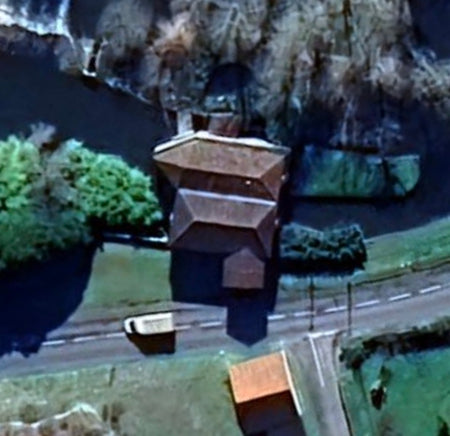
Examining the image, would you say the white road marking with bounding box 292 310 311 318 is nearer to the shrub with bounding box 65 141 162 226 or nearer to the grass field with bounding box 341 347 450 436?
the grass field with bounding box 341 347 450 436

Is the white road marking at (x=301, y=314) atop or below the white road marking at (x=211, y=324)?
atop

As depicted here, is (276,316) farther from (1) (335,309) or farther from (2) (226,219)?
(2) (226,219)

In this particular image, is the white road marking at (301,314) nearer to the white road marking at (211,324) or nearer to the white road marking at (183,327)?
the white road marking at (211,324)

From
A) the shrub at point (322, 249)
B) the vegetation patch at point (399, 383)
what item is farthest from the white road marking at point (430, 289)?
the shrub at point (322, 249)

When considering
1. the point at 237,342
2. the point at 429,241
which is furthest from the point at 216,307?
the point at 429,241

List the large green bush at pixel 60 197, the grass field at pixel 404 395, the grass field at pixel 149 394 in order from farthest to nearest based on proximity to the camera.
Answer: the grass field at pixel 404 395 < the grass field at pixel 149 394 < the large green bush at pixel 60 197

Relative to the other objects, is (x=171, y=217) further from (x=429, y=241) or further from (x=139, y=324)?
(x=429, y=241)

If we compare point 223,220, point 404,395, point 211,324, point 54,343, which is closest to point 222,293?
point 211,324
